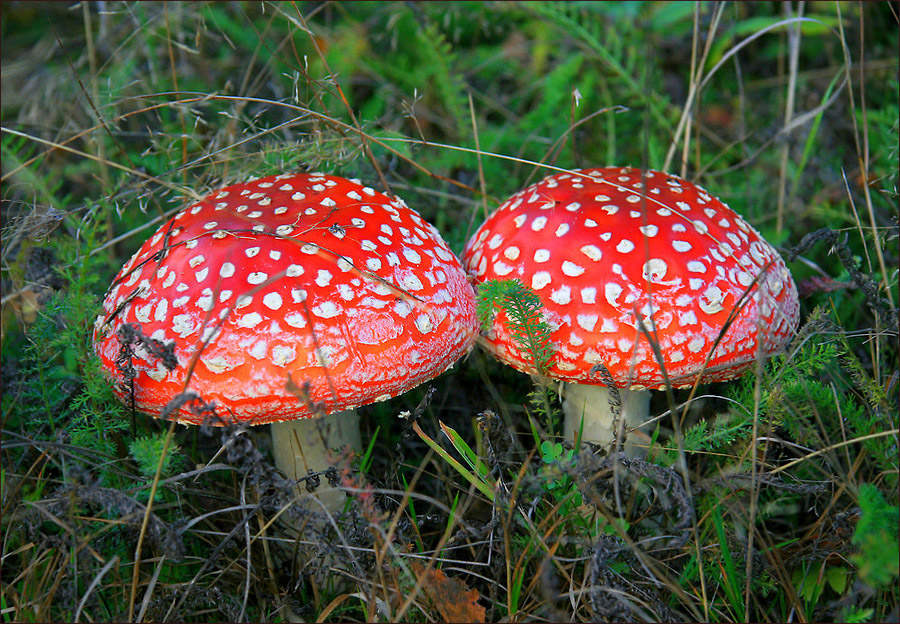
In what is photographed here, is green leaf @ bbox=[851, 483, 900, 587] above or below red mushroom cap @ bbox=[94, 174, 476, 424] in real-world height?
below

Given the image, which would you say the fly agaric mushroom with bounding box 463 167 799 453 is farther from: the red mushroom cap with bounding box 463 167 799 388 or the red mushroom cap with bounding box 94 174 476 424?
the red mushroom cap with bounding box 94 174 476 424

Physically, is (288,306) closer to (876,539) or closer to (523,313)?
(523,313)

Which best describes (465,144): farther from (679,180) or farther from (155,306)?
(155,306)

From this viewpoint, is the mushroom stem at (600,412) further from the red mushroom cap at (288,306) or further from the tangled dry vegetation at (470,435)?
the red mushroom cap at (288,306)

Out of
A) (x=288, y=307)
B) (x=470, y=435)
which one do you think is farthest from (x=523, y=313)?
(x=470, y=435)

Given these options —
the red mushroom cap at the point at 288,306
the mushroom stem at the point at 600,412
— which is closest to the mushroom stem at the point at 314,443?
the red mushroom cap at the point at 288,306

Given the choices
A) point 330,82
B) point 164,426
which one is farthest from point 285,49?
point 164,426

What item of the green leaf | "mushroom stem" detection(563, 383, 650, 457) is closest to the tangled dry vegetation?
the green leaf

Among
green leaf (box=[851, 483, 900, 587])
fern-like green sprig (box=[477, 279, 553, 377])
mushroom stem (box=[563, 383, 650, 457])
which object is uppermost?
fern-like green sprig (box=[477, 279, 553, 377])
